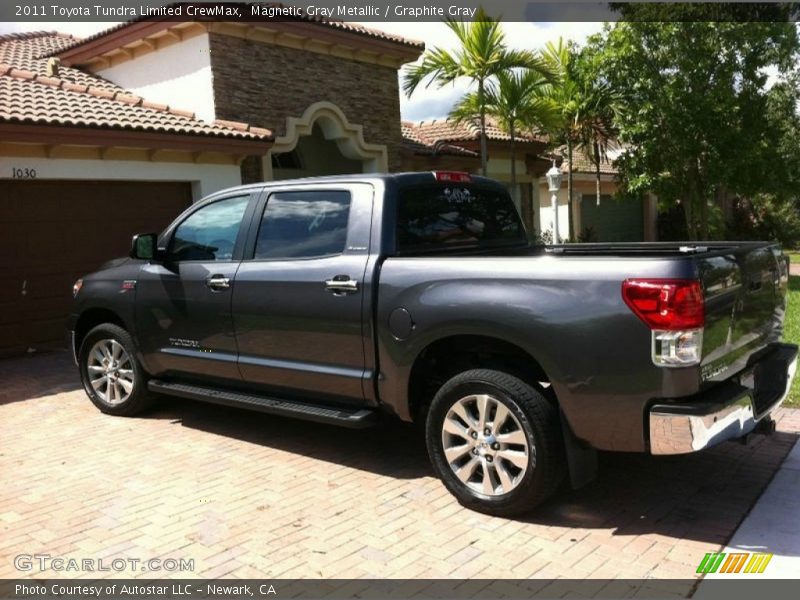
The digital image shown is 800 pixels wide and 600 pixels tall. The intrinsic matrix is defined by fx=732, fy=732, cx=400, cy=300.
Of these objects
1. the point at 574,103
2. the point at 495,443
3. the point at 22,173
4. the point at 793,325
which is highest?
the point at 574,103

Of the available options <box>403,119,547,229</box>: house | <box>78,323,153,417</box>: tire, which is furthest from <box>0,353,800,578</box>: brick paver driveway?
<box>403,119,547,229</box>: house

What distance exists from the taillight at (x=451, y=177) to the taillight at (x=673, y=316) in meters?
1.87

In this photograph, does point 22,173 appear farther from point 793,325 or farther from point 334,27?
point 793,325

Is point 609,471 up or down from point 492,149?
down

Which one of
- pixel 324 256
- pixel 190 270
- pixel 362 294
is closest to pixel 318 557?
pixel 362 294

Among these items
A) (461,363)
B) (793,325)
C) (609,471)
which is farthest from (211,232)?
(793,325)

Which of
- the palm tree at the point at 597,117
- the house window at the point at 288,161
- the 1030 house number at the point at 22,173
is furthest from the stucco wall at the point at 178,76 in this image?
the palm tree at the point at 597,117

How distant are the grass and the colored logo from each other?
9.41 feet

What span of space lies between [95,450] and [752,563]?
4458 millimetres

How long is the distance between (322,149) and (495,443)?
13.9m

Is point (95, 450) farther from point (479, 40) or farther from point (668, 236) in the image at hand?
point (668, 236)

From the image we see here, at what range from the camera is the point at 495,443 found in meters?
4.01

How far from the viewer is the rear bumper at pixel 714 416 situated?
135 inches

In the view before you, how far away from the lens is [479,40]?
1330 cm
